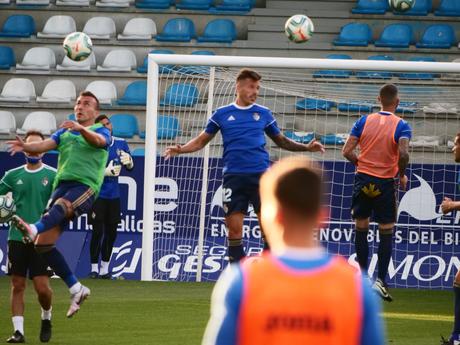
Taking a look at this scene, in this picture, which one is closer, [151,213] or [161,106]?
[151,213]

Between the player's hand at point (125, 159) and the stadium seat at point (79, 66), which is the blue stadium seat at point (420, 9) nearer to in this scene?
the stadium seat at point (79, 66)

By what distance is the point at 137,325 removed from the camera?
973 centimetres

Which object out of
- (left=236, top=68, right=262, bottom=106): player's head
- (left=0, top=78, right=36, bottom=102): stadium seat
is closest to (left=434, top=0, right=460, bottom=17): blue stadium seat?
(left=0, top=78, right=36, bottom=102): stadium seat

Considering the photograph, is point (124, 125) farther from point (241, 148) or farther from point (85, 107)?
point (85, 107)

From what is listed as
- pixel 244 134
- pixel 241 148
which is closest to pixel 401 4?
pixel 244 134

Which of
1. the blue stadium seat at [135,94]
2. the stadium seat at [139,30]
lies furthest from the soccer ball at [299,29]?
the stadium seat at [139,30]

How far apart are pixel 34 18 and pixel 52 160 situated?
622 cm

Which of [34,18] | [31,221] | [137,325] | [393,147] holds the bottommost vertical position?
[137,325]

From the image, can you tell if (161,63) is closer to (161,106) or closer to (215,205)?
(215,205)

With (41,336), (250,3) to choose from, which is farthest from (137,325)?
(250,3)

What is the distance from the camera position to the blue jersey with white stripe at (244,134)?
33.8ft

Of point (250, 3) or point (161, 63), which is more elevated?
point (250, 3)

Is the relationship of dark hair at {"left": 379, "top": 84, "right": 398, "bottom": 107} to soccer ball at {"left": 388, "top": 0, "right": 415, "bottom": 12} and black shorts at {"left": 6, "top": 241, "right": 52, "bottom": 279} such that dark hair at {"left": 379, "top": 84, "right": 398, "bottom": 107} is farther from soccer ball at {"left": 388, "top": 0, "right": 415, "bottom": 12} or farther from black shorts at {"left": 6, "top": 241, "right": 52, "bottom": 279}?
soccer ball at {"left": 388, "top": 0, "right": 415, "bottom": 12}

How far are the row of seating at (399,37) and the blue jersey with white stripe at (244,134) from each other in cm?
916
